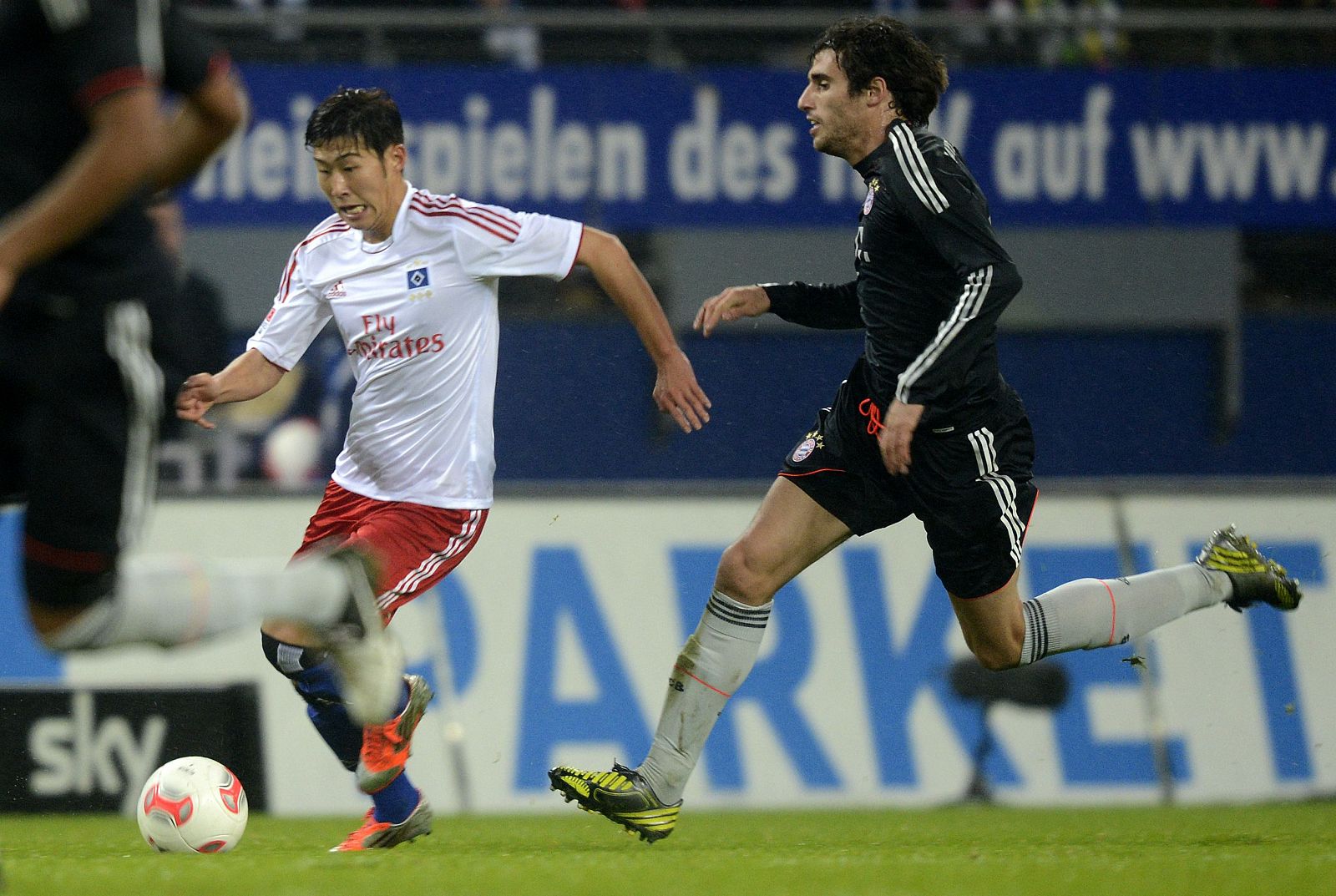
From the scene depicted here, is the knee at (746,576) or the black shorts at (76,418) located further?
the knee at (746,576)

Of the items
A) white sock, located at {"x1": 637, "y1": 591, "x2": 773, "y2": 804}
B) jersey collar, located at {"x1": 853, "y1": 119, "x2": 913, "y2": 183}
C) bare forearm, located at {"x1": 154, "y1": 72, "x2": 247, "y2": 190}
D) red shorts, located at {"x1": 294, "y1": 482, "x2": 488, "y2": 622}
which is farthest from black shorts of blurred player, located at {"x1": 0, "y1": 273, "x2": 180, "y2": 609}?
jersey collar, located at {"x1": 853, "y1": 119, "x2": 913, "y2": 183}

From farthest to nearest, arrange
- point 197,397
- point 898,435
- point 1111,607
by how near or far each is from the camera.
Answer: point 1111,607
point 197,397
point 898,435

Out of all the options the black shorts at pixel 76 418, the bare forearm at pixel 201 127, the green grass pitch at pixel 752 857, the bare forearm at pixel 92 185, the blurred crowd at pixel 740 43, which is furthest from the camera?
the blurred crowd at pixel 740 43

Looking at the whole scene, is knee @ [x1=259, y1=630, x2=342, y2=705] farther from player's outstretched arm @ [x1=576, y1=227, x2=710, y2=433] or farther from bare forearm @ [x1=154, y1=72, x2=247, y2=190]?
bare forearm @ [x1=154, y1=72, x2=247, y2=190]

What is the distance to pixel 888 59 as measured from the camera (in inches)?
201

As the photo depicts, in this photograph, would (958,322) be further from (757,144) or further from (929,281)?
(757,144)

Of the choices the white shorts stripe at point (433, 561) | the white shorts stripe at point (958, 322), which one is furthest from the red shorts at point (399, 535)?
the white shorts stripe at point (958, 322)

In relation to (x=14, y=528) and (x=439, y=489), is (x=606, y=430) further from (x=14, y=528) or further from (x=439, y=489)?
(x=439, y=489)

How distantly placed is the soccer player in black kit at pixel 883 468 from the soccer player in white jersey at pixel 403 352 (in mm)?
425

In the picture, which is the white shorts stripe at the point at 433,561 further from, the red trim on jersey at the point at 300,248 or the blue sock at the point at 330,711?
the red trim on jersey at the point at 300,248

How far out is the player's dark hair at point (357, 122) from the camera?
4945 millimetres

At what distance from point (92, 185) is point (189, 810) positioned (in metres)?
2.20

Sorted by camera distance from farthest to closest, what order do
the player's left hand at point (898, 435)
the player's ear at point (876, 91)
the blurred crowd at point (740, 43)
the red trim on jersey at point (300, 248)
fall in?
the blurred crowd at point (740, 43) → the red trim on jersey at point (300, 248) → the player's ear at point (876, 91) → the player's left hand at point (898, 435)

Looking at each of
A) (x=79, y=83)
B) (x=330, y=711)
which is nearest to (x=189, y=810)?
(x=330, y=711)
